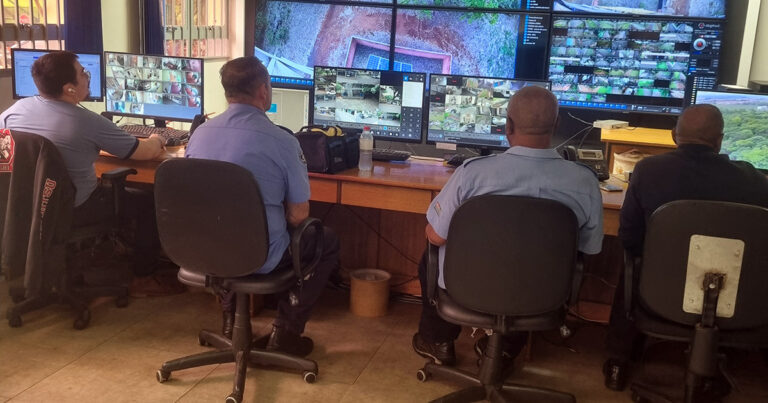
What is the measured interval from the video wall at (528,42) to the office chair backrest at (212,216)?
9.31ft

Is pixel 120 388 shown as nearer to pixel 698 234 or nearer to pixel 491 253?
pixel 491 253

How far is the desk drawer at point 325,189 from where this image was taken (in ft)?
10.2

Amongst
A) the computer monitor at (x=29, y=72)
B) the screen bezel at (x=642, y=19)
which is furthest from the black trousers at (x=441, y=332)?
the screen bezel at (x=642, y=19)

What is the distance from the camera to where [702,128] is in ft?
7.96

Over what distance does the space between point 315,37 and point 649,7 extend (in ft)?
7.69

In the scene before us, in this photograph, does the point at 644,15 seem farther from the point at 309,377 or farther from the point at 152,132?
the point at 309,377

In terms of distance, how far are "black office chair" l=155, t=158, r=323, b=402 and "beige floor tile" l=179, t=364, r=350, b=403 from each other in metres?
0.12

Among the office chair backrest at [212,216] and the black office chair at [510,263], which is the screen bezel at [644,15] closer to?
the black office chair at [510,263]

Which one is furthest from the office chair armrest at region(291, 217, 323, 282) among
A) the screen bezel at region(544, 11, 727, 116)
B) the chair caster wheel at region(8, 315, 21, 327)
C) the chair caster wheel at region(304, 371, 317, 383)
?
the screen bezel at region(544, 11, 727, 116)

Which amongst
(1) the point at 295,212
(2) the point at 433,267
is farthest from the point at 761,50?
(1) the point at 295,212

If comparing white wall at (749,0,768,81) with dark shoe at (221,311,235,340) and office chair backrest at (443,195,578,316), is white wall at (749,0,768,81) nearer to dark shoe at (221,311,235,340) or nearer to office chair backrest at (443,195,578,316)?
office chair backrest at (443,195,578,316)

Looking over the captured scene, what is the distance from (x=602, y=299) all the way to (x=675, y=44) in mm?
2226

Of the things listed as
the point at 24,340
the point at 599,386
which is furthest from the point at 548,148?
the point at 24,340

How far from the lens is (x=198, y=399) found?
8.14 ft
